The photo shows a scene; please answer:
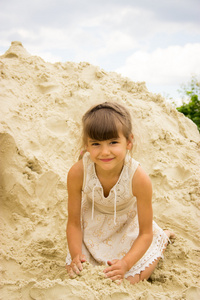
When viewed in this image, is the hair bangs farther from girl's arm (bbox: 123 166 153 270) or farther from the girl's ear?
girl's arm (bbox: 123 166 153 270)

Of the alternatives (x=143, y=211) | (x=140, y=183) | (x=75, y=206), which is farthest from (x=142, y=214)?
(x=75, y=206)

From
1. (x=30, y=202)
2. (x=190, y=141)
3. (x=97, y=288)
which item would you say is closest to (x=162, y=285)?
(x=97, y=288)

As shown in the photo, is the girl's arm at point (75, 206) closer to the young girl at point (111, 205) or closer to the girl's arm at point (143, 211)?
the young girl at point (111, 205)

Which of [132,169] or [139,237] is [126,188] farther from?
[139,237]

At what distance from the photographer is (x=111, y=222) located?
6.82 ft

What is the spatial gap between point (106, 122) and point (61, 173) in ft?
4.11

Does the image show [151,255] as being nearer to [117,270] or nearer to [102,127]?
[117,270]

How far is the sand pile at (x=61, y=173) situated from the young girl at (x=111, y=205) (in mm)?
132

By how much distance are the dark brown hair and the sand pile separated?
0.73 feet

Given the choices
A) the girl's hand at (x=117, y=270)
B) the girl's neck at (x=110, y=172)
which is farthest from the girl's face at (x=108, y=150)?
the girl's hand at (x=117, y=270)

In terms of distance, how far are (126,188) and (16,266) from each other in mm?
922

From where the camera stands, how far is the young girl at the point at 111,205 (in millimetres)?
1750

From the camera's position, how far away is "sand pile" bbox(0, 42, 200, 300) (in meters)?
1.68

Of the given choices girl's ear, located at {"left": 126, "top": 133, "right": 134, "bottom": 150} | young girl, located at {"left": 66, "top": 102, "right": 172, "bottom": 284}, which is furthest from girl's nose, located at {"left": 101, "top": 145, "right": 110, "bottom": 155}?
girl's ear, located at {"left": 126, "top": 133, "right": 134, "bottom": 150}
